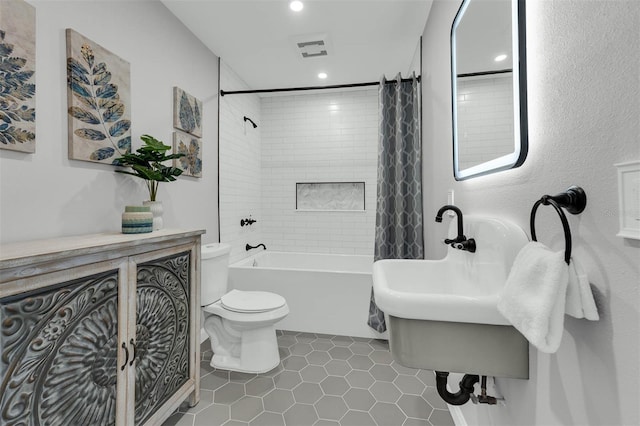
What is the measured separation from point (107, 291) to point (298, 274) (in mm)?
1604

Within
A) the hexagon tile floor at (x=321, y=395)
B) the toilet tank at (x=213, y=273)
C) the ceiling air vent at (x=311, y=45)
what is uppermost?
the ceiling air vent at (x=311, y=45)

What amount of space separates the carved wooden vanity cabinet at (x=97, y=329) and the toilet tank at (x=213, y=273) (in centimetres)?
42

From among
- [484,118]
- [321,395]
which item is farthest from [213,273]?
[484,118]

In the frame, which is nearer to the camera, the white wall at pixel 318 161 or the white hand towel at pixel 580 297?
the white hand towel at pixel 580 297

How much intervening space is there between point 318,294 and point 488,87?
199 centimetres

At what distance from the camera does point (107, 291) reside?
1.15 meters

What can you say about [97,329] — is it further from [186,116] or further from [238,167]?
[238,167]

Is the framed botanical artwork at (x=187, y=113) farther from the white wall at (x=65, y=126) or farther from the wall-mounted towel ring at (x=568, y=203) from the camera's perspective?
the wall-mounted towel ring at (x=568, y=203)

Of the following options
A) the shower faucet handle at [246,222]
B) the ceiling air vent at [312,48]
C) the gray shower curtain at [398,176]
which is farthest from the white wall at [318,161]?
the gray shower curtain at [398,176]

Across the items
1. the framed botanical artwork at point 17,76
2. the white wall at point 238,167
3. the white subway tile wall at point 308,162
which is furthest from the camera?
the white subway tile wall at point 308,162

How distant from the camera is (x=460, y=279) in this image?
52.5 inches

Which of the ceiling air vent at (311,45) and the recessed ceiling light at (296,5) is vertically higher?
A: the ceiling air vent at (311,45)

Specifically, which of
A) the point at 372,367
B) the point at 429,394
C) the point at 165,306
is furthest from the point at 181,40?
the point at 429,394

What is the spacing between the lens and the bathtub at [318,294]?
253cm
